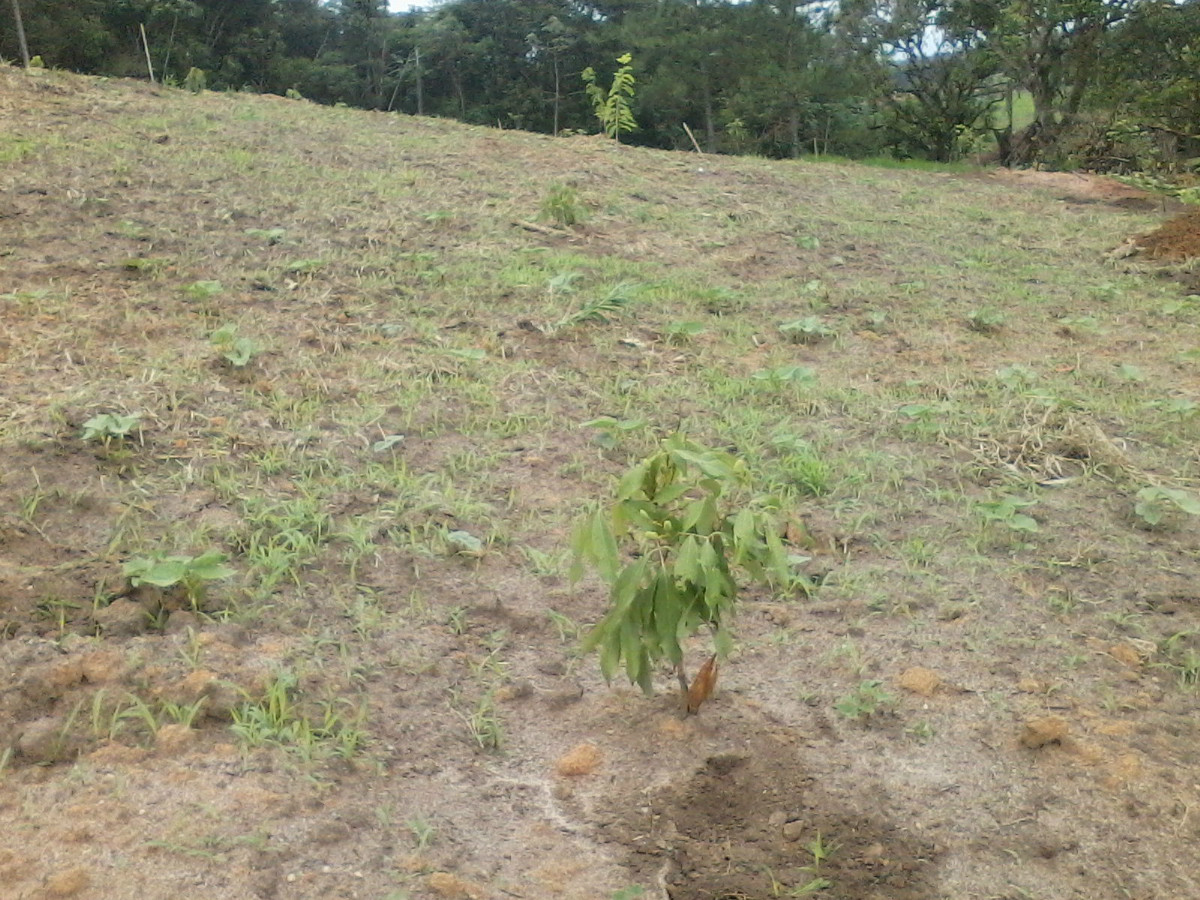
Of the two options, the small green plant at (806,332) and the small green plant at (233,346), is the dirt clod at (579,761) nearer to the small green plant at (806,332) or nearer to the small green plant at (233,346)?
the small green plant at (233,346)

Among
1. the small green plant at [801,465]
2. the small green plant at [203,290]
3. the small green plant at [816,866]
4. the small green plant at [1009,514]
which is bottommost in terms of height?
the small green plant at [816,866]

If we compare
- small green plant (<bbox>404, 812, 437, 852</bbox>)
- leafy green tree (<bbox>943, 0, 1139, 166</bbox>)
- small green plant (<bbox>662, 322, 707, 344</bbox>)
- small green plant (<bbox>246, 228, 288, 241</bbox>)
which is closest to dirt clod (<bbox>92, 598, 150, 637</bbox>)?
small green plant (<bbox>404, 812, 437, 852</bbox>)

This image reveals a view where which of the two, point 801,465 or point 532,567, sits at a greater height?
point 801,465

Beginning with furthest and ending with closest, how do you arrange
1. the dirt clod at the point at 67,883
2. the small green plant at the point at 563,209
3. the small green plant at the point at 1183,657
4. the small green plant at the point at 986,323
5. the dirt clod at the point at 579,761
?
the small green plant at the point at 563,209 → the small green plant at the point at 986,323 → the small green plant at the point at 1183,657 → the dirt clod at the point at 579,761 → the dirt clod at the point at 67,883

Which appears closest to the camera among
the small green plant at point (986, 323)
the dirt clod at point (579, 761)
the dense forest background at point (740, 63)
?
the dirt clod at point (579, 761)

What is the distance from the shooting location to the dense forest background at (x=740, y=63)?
46.4ft

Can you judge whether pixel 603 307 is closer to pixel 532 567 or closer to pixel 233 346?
pixel 233 346

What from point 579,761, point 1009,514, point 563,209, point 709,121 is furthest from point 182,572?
point 709,121

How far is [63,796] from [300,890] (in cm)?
49

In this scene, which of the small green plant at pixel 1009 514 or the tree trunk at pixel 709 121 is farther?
the tree trunk at pixel 709 121

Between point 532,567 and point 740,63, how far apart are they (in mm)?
18480

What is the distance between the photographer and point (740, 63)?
19.8 metres

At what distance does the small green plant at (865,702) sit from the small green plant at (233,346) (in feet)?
7.75

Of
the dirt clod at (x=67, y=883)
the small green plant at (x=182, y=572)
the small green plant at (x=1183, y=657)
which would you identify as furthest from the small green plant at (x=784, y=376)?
the dirt clod at (x=67, y=883)
